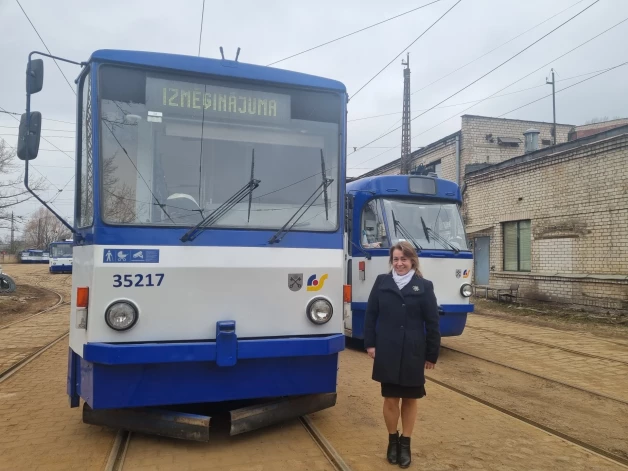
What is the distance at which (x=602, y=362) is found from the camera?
798 centimetres

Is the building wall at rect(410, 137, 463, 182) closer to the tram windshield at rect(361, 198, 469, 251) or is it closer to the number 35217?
the tram windshield at rect(361, 198, 469, 251)

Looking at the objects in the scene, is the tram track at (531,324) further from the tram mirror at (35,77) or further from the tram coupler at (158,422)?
Result: the tram mirror at (35,77)

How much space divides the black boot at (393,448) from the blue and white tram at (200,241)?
2.30 ft

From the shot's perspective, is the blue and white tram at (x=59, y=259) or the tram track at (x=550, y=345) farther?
the blue and white tram at (x=59, y=259)

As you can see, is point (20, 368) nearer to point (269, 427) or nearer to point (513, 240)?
point (269, 427)

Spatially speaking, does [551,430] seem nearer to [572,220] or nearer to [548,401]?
[548,401]

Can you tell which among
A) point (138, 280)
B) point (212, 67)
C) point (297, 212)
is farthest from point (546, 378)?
point (212, 67)

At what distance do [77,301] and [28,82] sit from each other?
1.78 metres

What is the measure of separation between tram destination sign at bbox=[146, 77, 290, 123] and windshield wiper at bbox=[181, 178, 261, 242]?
1.93 ft

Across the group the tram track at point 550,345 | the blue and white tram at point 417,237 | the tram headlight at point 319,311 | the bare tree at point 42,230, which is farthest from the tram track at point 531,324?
the bare tree at point 42,230

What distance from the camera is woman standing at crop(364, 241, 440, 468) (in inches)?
157

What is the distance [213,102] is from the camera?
173 inches

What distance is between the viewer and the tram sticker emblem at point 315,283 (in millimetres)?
4391

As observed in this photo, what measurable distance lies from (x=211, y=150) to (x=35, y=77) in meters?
1.49
